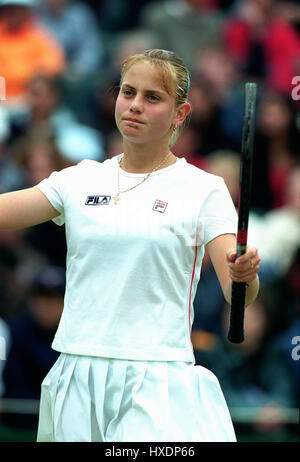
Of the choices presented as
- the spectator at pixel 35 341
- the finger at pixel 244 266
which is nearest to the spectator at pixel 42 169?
the spectator at pixel 35 341

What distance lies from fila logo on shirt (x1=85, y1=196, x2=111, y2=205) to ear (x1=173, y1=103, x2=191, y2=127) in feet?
1.51

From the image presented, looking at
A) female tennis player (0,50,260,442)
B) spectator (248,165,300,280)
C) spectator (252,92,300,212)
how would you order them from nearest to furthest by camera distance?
female tennis player (0,50,260,442) < spectator (248,165,300,280) < spectator (252,92,300,212)

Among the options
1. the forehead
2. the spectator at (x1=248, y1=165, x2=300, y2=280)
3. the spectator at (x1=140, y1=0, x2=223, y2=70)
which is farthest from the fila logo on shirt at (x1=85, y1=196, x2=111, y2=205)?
the spectator at (x1=140, y1=0, x2=223, y2=70)

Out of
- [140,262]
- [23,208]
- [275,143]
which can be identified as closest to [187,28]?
[275,143]

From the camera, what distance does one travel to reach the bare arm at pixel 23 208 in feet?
13.3

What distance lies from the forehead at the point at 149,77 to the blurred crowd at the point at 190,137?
258 cm

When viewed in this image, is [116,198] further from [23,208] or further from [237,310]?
[237,310]

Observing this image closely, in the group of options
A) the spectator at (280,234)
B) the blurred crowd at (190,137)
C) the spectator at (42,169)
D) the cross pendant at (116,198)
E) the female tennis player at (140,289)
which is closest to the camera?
the female tennis player at (140,289)

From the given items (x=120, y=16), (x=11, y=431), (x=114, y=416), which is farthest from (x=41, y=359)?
(x=120, y=16)

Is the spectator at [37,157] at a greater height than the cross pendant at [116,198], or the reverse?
the spectator at [37,157]

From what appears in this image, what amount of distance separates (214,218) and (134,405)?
822 millimetres

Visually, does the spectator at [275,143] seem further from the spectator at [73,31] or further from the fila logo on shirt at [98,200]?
the fila logo on shirt at [98,200]

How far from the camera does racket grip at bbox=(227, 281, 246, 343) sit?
12.2 ft

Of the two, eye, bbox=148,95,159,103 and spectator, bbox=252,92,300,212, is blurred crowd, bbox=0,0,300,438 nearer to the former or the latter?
spectator, bbox=252,92,300,212
